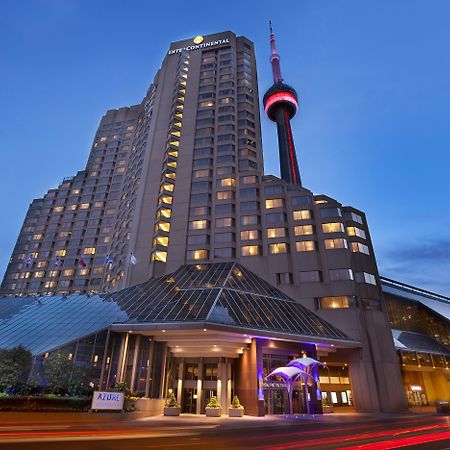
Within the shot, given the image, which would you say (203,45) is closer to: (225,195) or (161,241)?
(225,195)

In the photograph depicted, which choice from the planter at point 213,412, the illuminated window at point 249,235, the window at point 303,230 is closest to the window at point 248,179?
the illuminated window at point 249,235

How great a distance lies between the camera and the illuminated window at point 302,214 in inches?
2552

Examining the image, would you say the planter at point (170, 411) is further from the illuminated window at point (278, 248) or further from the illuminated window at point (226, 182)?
the illuminated window at point (226, 182)

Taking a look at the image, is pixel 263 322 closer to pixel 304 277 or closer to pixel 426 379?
pixel 304 277

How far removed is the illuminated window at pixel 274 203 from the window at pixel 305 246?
9.90 m

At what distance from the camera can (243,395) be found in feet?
135

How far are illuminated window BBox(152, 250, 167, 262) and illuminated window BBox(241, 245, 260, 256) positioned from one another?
634 inches

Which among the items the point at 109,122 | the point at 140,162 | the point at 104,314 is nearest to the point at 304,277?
the point at 104,314

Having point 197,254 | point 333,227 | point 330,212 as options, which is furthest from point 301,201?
point 197,254

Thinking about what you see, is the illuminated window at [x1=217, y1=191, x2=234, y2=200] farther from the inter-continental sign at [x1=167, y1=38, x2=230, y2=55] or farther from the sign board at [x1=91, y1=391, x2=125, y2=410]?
the inter-continental sign at [x1=167, y1=38, x2=230, y2=55]

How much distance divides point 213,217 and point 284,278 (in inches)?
841

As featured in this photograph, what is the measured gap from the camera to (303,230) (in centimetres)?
6328

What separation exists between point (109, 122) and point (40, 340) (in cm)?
11749

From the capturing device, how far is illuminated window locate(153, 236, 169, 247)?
7075 cm
